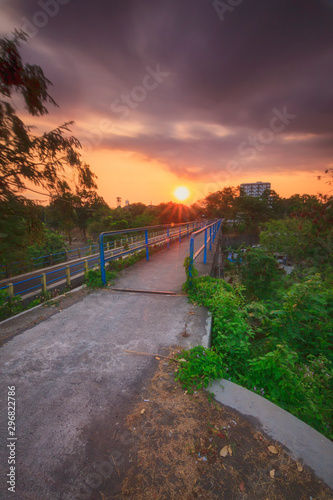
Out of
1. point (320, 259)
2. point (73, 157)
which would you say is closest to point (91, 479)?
point (73, 157)

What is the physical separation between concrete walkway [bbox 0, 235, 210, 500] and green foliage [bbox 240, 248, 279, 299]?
6.42 m

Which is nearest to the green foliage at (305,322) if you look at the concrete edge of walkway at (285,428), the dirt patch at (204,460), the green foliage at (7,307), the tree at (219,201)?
the concrete edge of walkway at (285,428)

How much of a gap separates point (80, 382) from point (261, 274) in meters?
8.82

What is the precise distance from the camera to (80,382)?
7.40 feet

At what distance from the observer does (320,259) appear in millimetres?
11156

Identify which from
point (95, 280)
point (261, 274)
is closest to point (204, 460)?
point (95, 280)

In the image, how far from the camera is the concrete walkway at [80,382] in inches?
58.0

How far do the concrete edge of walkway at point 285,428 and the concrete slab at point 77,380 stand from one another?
0.82 m

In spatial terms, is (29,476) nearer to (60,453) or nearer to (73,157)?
(60,453)

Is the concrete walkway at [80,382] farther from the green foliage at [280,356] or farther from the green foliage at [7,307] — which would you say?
the green foliage at [7,307]

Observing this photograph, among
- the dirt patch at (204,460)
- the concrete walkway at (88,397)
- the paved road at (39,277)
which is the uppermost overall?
the concrete walkway at (88,397)

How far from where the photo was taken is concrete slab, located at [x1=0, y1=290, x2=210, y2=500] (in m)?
1.49

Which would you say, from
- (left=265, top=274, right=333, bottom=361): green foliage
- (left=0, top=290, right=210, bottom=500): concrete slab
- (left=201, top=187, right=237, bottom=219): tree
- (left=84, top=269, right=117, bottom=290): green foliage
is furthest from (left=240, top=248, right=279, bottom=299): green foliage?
(left=201, top=187, right=237, bottom=219): tree

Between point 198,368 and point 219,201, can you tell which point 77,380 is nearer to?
point 198,368
